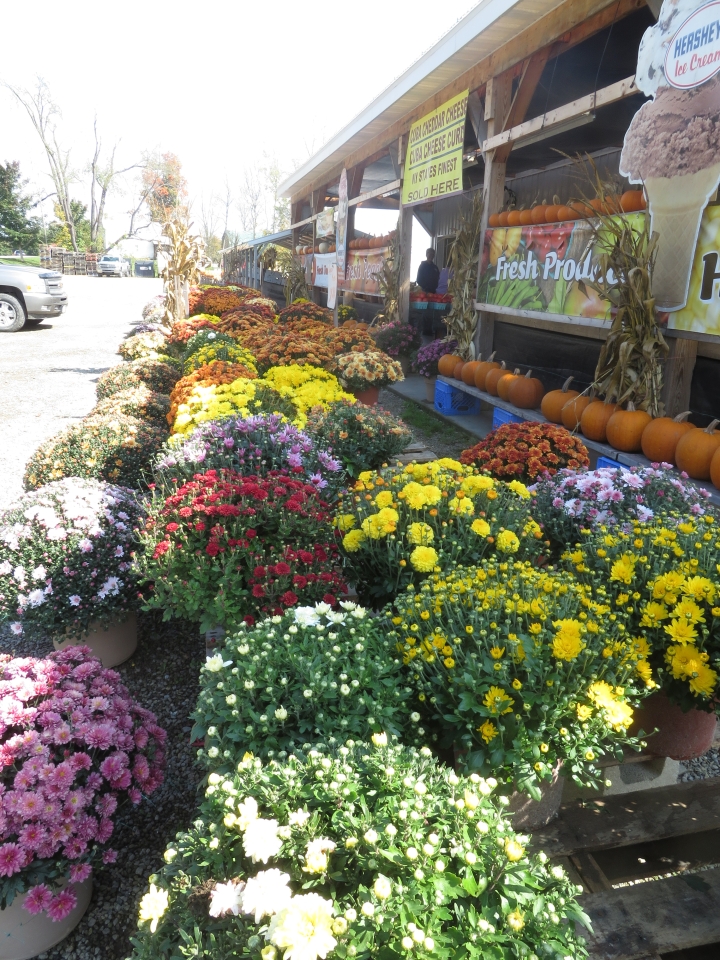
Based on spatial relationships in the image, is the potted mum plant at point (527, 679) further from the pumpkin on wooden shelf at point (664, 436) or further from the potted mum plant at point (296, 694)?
the pumpkin on wooden shelf at point (664, 436)

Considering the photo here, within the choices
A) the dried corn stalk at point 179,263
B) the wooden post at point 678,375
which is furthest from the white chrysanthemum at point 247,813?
the dried corn stalk at point 179,263

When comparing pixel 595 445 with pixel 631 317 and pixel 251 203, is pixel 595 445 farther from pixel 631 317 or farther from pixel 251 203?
pixel 251 203

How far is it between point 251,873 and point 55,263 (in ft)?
186

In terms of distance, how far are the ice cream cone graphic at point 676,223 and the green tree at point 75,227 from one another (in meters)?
63.2

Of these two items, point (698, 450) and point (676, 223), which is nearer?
point (698, 450)

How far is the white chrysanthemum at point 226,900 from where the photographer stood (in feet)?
3.78

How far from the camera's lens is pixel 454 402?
779 centimetres

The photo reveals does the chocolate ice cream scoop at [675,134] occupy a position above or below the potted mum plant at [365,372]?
above

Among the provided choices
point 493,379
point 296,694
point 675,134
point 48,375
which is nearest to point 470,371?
point 493,379

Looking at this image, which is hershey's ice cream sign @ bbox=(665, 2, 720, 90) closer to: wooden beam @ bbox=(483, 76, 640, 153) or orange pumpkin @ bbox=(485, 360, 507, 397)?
wooden beam @ bbox=(483, 76, 640, 153)

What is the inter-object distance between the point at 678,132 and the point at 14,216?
4927 centimetres

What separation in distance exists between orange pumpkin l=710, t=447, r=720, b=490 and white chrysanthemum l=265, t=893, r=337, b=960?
3767mm

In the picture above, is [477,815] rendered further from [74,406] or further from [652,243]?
[74,406]

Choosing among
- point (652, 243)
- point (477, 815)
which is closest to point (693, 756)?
point (477, 815)
